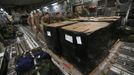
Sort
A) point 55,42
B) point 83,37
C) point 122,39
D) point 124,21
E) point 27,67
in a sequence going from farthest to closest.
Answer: point 124,21 → point 122,39 → point 55,42 → point 27,67 → point 83,37

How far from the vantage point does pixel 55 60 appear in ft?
5.11

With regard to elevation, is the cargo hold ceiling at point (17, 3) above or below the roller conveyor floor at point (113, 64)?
above

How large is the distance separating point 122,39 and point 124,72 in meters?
1.04

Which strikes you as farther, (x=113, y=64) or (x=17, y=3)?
(x=17, y=3)

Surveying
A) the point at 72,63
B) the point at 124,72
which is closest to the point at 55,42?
the point at 72,63

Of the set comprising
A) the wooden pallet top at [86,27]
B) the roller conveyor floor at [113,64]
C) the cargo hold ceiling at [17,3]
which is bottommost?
the roller conveyor floor at [113,64]

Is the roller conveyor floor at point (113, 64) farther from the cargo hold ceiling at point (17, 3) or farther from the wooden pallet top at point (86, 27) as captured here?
the cargo hold ceiling at point (17, 3)

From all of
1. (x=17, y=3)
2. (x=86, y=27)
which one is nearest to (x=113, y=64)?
(x=86, y=27)

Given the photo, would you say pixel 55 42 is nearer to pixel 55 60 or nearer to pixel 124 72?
pixel 55 60

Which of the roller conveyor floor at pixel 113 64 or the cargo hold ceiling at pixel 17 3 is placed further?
the cargo hold ceiling at pixel 17 3

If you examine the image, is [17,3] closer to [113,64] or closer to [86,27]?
[86,27]

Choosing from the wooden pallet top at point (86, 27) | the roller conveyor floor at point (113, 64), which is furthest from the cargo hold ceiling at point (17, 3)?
the wooden pallet top at point (86, 27)

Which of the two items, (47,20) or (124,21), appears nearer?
(124,21)

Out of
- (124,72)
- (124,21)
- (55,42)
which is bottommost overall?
(124,72)
